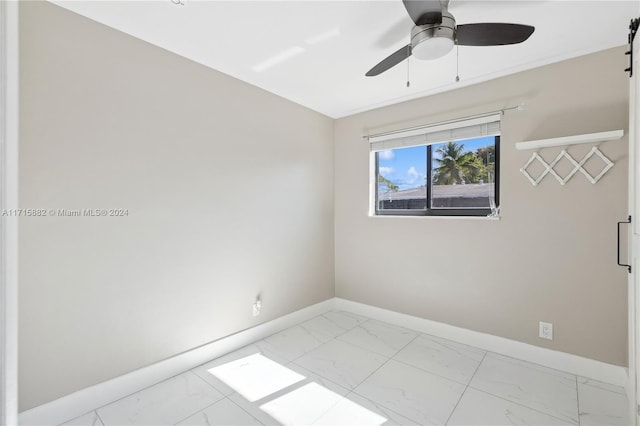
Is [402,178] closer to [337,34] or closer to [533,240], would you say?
[533,240]

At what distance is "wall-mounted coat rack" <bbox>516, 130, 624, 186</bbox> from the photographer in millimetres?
1950

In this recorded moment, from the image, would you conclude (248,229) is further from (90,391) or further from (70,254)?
(90,391)

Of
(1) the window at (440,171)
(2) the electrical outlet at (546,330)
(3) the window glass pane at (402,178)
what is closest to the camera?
(2) the electrical outlet at (546,330)

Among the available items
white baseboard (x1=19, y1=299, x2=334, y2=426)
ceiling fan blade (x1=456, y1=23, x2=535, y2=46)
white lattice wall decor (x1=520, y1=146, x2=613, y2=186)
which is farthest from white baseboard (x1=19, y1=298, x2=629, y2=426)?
ceiling fan blade (x1=456, y1=23, x2=535, y2=46)

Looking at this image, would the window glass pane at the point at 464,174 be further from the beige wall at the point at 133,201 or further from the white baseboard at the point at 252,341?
the beige wall at the point at 133,201

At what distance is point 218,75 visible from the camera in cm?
238

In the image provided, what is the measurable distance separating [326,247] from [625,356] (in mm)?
2569

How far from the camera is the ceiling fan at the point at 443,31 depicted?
1.38 metres

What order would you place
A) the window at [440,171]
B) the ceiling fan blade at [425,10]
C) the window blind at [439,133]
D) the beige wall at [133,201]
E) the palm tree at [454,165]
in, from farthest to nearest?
the palm tree at [454,165]
the window at [440,171]
the window blind at [439,133]
the beige wall at [133,201]
the ceiling fan blade at [425,10]

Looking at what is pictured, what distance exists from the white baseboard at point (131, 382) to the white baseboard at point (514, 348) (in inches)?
50.4

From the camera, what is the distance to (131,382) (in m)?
1.88

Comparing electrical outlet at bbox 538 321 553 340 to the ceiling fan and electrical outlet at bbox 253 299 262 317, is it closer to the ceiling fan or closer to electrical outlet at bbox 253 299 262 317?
the ceiling fan

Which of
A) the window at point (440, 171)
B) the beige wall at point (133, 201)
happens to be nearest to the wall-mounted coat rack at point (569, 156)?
the window at point (440, 171)

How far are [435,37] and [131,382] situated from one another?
2.71 metres
